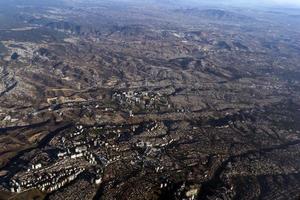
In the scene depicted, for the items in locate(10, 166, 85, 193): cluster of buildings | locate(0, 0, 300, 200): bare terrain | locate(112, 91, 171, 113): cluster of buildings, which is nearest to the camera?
locate(10, 166, 85, 193): cluster of buildings

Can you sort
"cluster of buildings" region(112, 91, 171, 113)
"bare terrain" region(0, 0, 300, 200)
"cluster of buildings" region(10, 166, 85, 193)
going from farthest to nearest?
1. "cluster of buildings" region(112, 91, 171, 113)
2. "bare terrain" region(0, 0, 300, 200)
3. "cluster of buildings" region(10, 166, 85, 193)

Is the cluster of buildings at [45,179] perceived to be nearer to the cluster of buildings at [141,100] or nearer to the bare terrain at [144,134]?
the bare terrain at [144,134]

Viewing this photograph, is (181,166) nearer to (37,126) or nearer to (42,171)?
(42,171)

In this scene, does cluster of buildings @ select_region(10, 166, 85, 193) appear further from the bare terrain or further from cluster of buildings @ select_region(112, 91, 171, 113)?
cluster of buildings @ select_region(112, 91, 171, 113)

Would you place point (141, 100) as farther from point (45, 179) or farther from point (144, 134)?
point (45, 179)

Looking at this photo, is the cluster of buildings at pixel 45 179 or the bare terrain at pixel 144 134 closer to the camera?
the cluster of buildings at pixel 45 179

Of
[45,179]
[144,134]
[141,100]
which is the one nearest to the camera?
[45,179]

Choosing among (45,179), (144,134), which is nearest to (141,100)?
(144,134)

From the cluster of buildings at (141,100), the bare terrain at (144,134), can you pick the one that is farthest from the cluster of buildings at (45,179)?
the cluster of buildings at (141,100)

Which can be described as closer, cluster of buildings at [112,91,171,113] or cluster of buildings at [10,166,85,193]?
cluster of buildings at [10,166,85,193]

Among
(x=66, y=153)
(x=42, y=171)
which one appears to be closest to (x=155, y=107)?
(x=66, y=153)

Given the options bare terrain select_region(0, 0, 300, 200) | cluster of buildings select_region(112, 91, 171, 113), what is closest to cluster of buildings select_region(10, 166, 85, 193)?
bare terrain select_region(0, 0, 300, 200)
